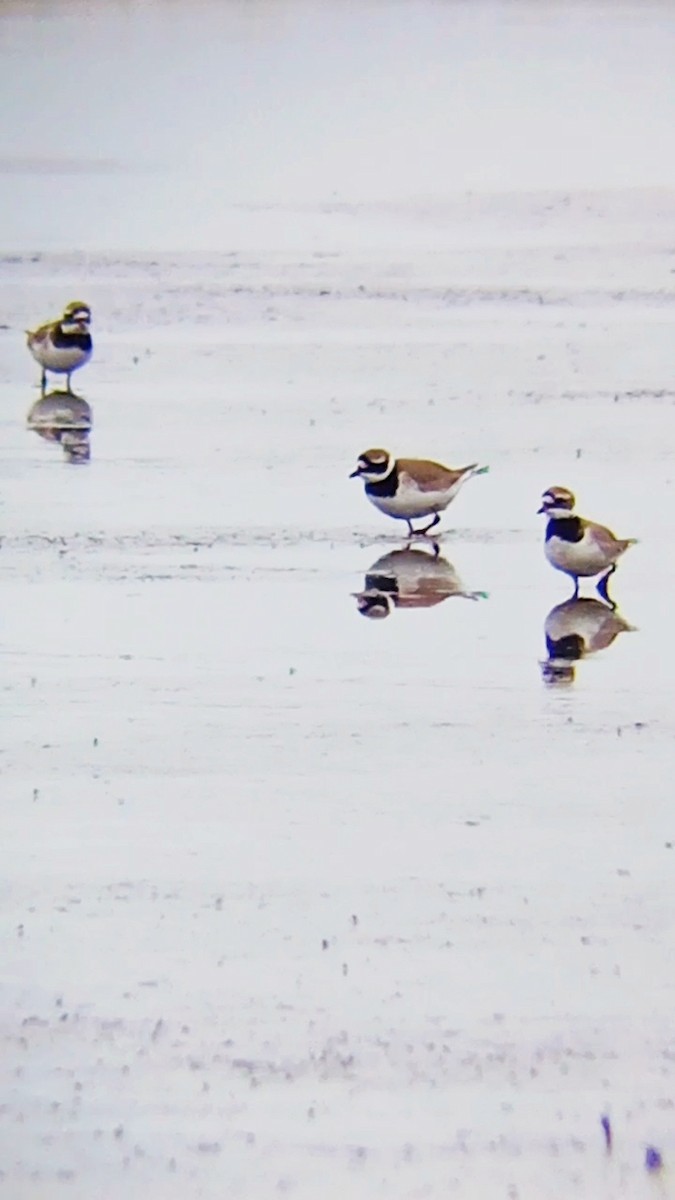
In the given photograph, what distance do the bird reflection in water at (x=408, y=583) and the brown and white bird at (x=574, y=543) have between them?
0.70 feet

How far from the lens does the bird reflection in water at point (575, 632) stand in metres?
5.15

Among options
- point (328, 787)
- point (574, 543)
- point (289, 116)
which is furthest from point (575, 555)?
point (289, 116)

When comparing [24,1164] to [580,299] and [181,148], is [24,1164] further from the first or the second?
[181,148]

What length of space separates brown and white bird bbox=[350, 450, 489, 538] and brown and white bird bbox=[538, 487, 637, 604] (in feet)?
1.52

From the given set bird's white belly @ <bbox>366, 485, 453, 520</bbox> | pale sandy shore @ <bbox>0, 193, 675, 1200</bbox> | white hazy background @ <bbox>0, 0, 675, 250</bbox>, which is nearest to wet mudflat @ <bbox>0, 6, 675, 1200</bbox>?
pale sandy shore @ <bbox>0, 193, 675, 1200</bbox>

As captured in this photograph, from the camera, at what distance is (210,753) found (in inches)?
184

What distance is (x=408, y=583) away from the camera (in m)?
5.76

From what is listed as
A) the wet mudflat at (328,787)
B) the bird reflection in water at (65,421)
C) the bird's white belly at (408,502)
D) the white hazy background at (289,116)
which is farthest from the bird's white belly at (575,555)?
the white hazy background at (289,116)

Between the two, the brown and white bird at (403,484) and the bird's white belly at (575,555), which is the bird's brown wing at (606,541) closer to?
the bird's white belly at (575,555)

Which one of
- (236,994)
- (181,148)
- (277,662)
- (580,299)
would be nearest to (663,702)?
(277,662)

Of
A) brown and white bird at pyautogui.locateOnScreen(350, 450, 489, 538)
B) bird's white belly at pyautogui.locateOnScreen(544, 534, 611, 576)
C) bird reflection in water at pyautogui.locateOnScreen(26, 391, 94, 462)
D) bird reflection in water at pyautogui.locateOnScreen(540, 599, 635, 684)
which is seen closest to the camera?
bird reflection in water at pyautogui.locateOnScreen(540, 599, 635, 684)

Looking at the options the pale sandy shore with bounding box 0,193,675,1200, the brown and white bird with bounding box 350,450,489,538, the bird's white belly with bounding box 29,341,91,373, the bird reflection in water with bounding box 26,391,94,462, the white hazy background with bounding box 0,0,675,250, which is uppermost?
the white hazy background with bounding box 0,0,675,250

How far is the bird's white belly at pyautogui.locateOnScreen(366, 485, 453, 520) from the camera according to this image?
6.05 m

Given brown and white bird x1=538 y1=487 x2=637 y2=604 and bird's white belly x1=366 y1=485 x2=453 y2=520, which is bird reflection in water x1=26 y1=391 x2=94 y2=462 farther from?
brown and white bird x1=538 y1=487 x2=637 y2=604
